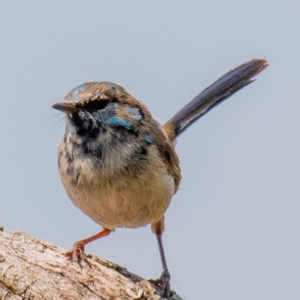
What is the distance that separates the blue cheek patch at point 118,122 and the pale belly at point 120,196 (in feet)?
1.41

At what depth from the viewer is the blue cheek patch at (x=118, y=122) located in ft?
17.1

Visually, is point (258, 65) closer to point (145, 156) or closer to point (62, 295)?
point (145, 156)

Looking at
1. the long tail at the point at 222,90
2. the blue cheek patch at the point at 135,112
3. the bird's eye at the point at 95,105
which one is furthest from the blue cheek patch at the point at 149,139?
the long tail at the point at 222,90

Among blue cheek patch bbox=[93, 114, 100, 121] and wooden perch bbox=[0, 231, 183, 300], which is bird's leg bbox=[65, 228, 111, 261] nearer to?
wooden perch bbox=[0, 231, 183, 300]

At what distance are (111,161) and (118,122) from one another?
1.18ft

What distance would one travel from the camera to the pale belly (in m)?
5.08

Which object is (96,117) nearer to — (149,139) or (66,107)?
(66,107)

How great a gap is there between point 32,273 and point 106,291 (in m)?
0.56

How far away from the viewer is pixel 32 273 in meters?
4.61

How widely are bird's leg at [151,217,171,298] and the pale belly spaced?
0.53 m

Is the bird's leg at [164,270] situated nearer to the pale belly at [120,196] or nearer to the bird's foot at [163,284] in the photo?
the bird's foot at [163,284]

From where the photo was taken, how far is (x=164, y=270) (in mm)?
5879

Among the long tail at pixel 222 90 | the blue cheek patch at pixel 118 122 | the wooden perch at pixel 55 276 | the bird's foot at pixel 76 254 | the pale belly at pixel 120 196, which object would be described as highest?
the long tail at pixel 222 90

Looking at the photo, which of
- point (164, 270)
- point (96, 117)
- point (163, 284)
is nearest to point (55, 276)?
point (163, 284)
